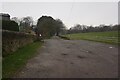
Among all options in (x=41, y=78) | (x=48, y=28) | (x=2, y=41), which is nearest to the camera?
(x=41, y=78)

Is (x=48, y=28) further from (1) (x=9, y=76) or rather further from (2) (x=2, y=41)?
(1) (x=9, y=76)

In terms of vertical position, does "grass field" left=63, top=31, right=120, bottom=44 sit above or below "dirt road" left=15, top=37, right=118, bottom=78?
above

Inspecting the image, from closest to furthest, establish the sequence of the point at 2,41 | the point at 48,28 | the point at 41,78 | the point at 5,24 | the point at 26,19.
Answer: the point at 41,78, the point at 2,41, the point at 5,24, the point at 48,28, the point at 26,19

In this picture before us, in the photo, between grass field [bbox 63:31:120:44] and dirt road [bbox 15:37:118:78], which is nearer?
dirt road [bbox 15:37:118:78]

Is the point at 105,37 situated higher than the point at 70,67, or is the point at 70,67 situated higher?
the point at 105,37

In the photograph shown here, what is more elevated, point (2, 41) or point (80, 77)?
point (2, 41)

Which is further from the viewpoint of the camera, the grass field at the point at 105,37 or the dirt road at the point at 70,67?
the grass field at the point at 105,37

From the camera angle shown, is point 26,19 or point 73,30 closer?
point 26,19

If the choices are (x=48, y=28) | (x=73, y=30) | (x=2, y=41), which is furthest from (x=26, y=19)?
(x=2, y=41)

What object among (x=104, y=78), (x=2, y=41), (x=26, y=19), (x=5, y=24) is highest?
(x=26, y=19)

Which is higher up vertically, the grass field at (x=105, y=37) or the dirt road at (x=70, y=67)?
the grass field at (x=105, y=37)

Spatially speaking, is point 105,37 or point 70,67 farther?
point 105,37

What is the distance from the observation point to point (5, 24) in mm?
21594

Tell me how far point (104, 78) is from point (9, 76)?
11.4 ft
